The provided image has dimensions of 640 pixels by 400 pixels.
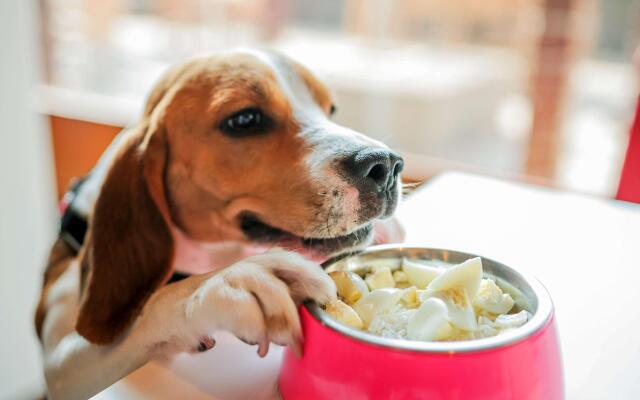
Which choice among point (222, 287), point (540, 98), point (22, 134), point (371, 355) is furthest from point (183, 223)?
point (540, 98)

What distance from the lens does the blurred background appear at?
6.40 feet

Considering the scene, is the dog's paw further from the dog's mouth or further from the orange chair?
the orange chair

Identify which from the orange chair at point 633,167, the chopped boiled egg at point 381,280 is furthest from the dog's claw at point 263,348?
the orange chair at point 633,167

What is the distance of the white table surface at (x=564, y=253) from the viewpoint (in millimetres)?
703

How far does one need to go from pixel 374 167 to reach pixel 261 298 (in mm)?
273

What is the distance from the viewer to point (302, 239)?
93 cm

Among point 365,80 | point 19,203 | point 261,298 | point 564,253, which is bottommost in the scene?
point 19,203

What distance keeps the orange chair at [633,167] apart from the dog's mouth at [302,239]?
38cm

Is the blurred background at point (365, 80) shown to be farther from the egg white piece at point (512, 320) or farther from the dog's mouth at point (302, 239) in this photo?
the egg white piece at point (512, 320)

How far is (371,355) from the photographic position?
0.54m

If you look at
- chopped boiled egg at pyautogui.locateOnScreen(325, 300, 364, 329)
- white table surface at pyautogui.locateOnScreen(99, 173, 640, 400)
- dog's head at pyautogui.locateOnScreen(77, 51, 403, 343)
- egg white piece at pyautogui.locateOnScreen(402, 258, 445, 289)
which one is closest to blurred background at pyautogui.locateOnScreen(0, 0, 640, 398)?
white table surface at pyautogui.locateOnScreen(99, 173, 640, 400)

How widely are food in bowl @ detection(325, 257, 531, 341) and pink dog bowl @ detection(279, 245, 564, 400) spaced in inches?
1.1

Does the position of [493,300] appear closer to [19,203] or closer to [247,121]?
[247,121]

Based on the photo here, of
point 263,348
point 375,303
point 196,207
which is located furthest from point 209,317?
point 196,207
